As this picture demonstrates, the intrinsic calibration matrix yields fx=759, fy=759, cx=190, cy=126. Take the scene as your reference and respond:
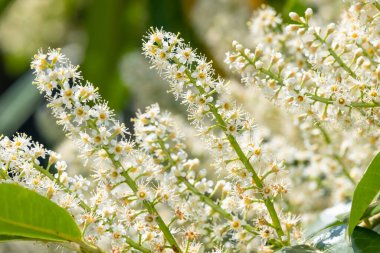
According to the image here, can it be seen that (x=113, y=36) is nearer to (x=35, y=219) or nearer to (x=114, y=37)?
(x=114, y=37)

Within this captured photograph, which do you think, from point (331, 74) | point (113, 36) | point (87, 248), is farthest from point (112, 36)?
point (87, 248)

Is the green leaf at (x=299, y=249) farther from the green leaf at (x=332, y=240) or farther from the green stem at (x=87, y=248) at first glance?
the green stem at (x=87, y=248)

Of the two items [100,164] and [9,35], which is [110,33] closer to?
[9,35]

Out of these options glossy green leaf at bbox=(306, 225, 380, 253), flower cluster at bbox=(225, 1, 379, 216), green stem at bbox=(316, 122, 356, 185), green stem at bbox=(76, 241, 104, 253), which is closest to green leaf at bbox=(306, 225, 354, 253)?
glossy green leaf at bbox=(306, 225, 380, 253)

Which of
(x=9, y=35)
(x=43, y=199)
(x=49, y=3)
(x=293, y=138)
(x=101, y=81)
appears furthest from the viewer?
(x=9, y=35)

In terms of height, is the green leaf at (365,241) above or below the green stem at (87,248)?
below

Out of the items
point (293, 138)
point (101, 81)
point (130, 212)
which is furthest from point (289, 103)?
point (101, 81)

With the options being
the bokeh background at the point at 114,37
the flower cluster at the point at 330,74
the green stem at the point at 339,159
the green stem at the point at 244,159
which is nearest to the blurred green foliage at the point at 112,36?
the bokeh background at the point at 114,37
